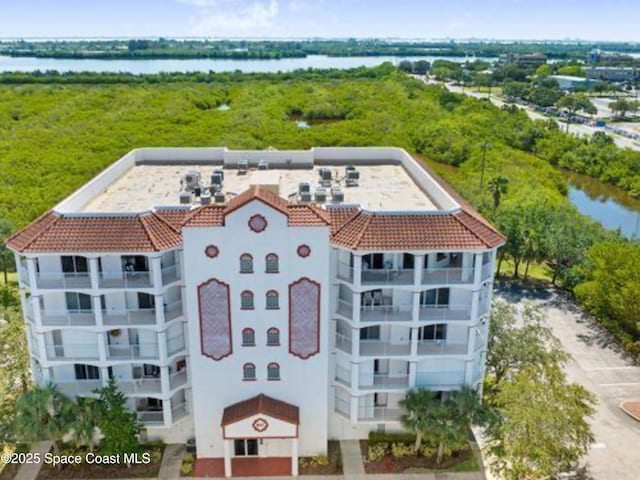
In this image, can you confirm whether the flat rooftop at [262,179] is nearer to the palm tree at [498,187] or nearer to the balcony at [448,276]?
the balcony at [448,276]

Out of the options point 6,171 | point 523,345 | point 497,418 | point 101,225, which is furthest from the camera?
point 6,171

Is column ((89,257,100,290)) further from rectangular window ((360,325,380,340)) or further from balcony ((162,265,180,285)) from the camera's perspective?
rectangular window ((360,325,380,340))

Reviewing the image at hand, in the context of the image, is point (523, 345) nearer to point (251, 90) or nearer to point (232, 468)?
point (232, 468)

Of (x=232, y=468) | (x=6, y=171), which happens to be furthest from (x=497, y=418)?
(x=6, y=171)

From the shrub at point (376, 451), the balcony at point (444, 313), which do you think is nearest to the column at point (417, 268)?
the balcony at point (444, 313)

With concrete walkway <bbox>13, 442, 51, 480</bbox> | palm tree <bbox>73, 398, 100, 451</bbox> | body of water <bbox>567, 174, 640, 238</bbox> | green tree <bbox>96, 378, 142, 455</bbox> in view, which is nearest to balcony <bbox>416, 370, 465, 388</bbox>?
green tree <bbox>96, 378, 142, 455</bbox>

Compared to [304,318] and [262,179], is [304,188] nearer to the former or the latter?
[262,179]
